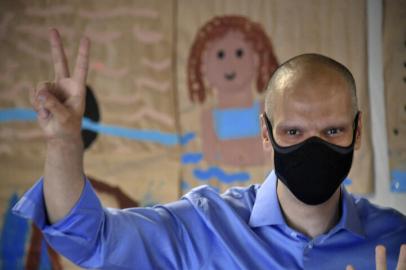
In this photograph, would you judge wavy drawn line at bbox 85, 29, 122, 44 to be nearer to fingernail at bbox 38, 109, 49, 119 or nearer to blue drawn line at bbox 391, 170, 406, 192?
blue drawn line at bbox 391, 170, 406, 192

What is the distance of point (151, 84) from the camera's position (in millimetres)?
2607

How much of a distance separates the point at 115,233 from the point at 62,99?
32 centimetres

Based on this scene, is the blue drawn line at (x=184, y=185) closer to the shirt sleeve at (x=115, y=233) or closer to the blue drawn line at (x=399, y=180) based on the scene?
the blue drawn line at (x=399, y=180)

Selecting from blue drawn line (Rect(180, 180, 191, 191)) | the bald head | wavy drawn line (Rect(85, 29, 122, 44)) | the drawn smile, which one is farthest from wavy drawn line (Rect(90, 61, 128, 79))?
the bald head

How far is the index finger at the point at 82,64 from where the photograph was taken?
1.12m

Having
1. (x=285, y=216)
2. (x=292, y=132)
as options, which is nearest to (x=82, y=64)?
(x=292, y=132)

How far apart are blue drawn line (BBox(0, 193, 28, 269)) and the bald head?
1.61 m

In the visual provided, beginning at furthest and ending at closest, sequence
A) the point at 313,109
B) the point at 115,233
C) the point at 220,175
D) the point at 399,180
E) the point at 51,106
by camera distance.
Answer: the point at 220,175, the point at 399,180, the point at 313,109, the point at 115,233, the point at 51,106

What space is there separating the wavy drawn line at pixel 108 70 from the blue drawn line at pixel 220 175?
578 mm

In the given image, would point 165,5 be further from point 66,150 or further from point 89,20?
point 66,150

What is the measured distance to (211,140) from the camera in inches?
101

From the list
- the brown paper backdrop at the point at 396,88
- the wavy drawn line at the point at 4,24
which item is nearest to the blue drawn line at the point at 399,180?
the brown paper backdrop at the point at 396,88

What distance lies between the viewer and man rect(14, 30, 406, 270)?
1237mm

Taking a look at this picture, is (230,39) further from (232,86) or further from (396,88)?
(396,88)
